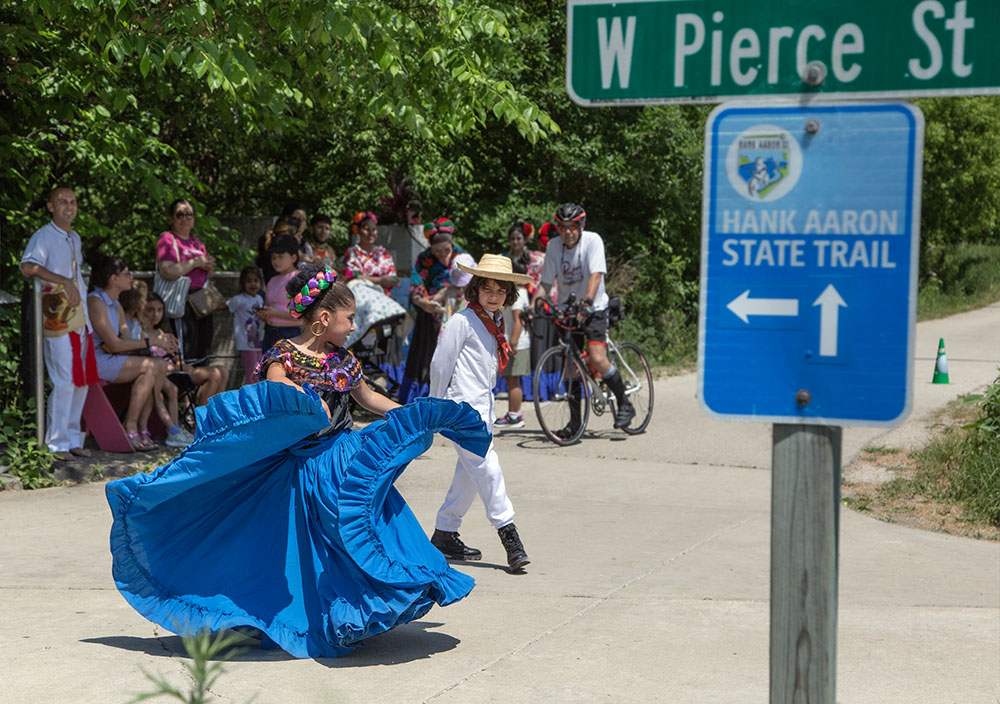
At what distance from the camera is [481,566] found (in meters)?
6.54

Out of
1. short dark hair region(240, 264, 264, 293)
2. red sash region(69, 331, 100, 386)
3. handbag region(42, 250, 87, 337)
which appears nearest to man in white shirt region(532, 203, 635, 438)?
short dark hair region(240, 264, 264, 293)

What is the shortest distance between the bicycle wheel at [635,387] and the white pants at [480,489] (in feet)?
14.8

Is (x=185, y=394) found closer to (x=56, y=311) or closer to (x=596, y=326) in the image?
(x=56, y=311)

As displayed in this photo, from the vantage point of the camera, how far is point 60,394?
873 centimetres

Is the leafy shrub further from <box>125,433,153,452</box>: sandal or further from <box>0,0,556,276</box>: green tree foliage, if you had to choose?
<box>125,433,153,452</box>: sandal

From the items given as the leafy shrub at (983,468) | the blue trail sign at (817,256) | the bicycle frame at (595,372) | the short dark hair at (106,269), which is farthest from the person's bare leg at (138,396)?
the blue trail sign at (817,256)

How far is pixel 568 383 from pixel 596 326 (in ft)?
1.78

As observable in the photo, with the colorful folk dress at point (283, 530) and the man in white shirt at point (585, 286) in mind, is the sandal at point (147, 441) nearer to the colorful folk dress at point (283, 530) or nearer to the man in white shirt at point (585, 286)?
the man in white shirt at point (585, 286)

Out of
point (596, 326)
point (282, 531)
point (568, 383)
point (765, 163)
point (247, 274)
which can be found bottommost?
point (568, 383)

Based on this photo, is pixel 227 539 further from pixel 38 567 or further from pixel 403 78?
pixel 403 78

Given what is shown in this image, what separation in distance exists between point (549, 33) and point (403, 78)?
10517mm

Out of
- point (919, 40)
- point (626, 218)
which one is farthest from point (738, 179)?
point (626, 218)

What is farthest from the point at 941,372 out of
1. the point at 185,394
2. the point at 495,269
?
the point at 495,269

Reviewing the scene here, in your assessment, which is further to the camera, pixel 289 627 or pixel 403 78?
pixel 403 78
